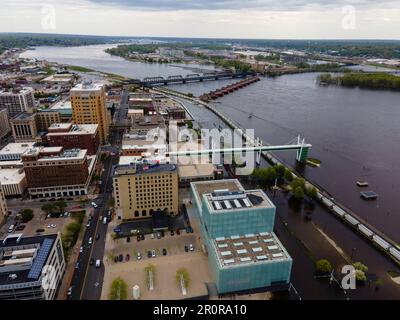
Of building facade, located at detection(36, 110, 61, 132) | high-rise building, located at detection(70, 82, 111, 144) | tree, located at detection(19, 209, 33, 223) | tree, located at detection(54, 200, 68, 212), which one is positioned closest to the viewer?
tree, located at detection(19, 209, 33, 223)

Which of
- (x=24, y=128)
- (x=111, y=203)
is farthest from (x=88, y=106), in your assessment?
(x=111, y=203)

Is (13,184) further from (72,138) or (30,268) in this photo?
(30,268)

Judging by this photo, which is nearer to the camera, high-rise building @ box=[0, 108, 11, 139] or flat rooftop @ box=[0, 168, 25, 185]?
flat rooftop @ box=[0, 168, 25, 185]

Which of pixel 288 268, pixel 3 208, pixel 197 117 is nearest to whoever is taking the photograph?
pixel 288 268

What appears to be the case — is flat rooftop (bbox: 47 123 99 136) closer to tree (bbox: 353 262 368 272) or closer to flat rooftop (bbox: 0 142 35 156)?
flat rooftop (bbox: 0 142 35 156)

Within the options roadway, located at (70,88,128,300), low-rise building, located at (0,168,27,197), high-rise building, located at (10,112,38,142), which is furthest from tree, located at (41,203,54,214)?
high-rise building, located at (10,112,38,142)
